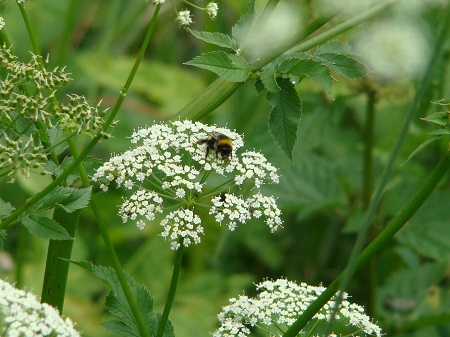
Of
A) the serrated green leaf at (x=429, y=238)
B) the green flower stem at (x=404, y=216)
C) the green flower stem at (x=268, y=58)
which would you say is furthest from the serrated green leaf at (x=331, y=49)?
the serrated green leaf at (x=429, y=238)

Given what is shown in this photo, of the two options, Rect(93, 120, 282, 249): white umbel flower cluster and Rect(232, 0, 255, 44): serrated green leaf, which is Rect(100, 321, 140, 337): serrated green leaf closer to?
Rect(93, 120, 282, 249): white umbel flower cluster

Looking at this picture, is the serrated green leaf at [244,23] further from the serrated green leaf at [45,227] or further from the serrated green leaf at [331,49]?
the serrated green leaf at [45,227]

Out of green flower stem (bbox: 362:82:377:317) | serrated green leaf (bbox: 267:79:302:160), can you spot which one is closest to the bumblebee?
serrated green leaf (bbox: 267:79:302:160)

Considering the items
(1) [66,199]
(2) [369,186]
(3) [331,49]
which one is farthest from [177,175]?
(2) [369,186]

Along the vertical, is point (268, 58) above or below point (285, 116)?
above

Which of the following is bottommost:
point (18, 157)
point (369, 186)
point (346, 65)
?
point (18, 157)

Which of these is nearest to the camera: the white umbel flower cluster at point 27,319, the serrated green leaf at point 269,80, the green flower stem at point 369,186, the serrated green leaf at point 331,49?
the white umbel flower cluster at point 27,319

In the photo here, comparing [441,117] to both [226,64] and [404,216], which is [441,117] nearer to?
[404,216]
